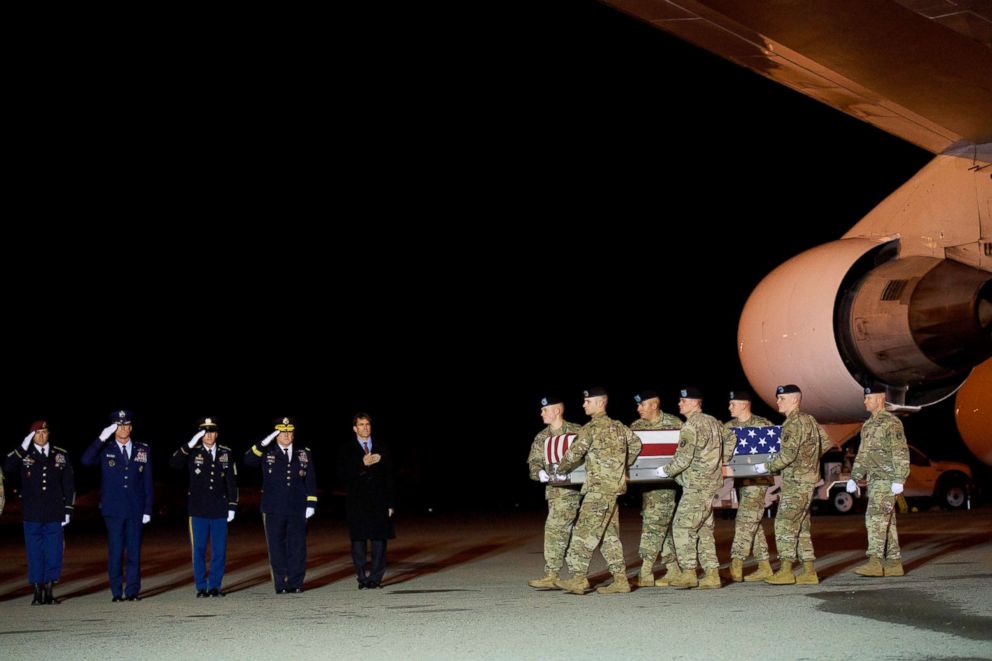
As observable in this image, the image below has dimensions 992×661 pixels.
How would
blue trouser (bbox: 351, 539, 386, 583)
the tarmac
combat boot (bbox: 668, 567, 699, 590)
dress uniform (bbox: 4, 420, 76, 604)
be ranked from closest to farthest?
the tarmac
combat boot (bbox: 668, 567, 699, 590)
dress uniform (bbox: 4, 420, 76, 604)
blue trouser (bbox: 351, 539, 386, 583)

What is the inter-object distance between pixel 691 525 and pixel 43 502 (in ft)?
18.7

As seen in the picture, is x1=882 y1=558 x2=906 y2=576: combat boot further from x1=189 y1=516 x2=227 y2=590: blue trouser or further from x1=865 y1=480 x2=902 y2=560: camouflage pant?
x1=189 y1=516 x2=227 y2=590: blue trouser

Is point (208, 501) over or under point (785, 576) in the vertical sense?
over

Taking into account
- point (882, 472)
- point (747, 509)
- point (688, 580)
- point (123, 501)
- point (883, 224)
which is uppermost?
point (883, 224)

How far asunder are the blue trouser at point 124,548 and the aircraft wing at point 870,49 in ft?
20.9

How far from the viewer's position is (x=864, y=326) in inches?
431

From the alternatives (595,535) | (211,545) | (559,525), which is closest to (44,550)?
(211,545)

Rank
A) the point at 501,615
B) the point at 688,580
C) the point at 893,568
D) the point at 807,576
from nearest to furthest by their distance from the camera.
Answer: the point at 501,615, the point at 688,580, the point at 807,576, the point at 893,568

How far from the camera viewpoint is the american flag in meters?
11.1

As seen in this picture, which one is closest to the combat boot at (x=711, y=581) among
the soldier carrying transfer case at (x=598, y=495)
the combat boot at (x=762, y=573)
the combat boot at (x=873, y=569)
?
the combat boot at (x=762, y=573)

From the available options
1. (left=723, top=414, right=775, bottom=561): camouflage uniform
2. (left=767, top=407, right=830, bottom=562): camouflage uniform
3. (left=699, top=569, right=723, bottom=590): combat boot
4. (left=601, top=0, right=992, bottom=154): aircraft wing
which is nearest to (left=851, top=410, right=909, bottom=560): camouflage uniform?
(left=767, top=407, right=830, bottom=562): camouflage uniform

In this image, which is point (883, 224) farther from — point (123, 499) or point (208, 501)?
point (123, 499)

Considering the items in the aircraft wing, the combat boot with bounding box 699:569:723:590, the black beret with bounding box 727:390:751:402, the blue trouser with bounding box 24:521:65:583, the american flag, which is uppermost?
the aircraft wing

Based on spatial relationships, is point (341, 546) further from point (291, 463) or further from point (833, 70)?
point (833, 70)
